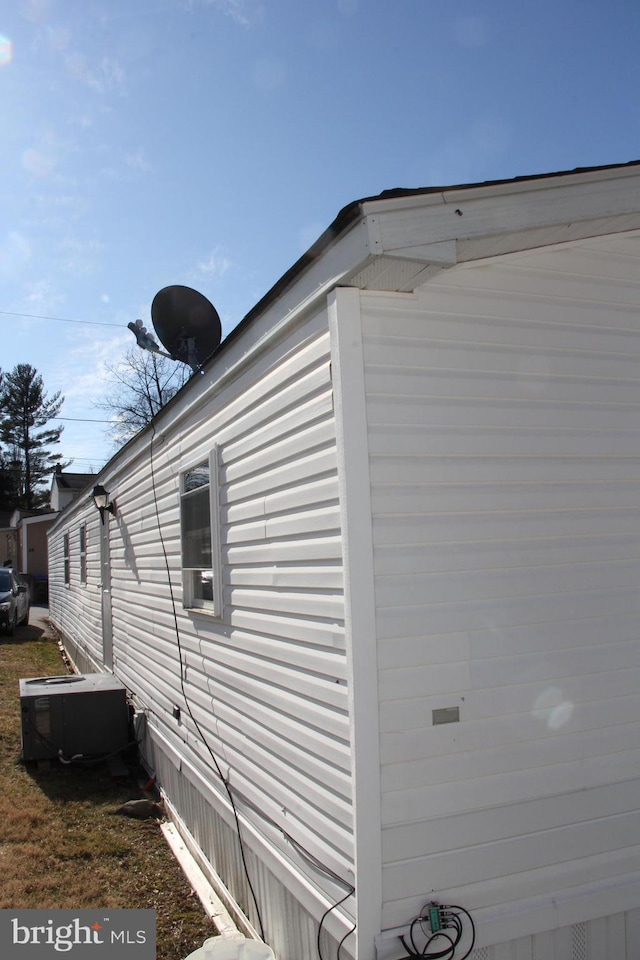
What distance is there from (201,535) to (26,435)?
49.4 meters

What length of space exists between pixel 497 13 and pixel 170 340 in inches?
142

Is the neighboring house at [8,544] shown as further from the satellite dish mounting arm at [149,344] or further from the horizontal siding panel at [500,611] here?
the horizontal siding panel at [500,611]

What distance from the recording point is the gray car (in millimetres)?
17109

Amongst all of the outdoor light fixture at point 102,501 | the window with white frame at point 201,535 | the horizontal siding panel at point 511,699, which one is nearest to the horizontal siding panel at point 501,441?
the horizontal siding panel at point 511,699

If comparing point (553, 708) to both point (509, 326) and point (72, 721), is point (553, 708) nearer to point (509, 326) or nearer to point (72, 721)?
point (509, 326)

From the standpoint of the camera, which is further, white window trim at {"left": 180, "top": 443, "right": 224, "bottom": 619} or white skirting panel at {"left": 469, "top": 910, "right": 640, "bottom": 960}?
white window trim at {"left": 180, "top": 443, "right": 224, "bottom": 619}

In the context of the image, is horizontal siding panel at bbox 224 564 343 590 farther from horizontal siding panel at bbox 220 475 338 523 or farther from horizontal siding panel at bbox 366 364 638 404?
horizontal siding panel at bbox 366 364 638 404

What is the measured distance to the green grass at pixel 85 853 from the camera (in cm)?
420

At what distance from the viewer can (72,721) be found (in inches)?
278

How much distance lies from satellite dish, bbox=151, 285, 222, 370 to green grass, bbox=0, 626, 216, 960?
373 cm

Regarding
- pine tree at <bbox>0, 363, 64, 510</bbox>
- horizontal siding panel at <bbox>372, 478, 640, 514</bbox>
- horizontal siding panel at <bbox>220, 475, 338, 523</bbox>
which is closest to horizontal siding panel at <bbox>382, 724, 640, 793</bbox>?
horizontal siding panel at <bbox>372, 478, 640, 514</bbox>

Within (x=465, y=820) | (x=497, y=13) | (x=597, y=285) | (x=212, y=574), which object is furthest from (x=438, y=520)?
(x=497, y=13)

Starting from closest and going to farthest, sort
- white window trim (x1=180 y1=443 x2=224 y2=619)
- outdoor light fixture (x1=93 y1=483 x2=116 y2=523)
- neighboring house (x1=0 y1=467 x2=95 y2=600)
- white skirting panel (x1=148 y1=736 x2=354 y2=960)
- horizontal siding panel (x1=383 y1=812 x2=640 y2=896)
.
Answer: horizontal siding panel (x1=383 y1=812 x2=640 y2=896) → white skirting panel (x1=148 y1=736 x2=354 y2=960) → white window trim (x1=180 y1=443 x2=224 y2=619) → outdoor light fixture (x1=93 y1=483 x2=116 y2=523) → neighboring house (x1=0 y1=467 x2=95 y2=600)

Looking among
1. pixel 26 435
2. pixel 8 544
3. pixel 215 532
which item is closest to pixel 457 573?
pixel 215 532
